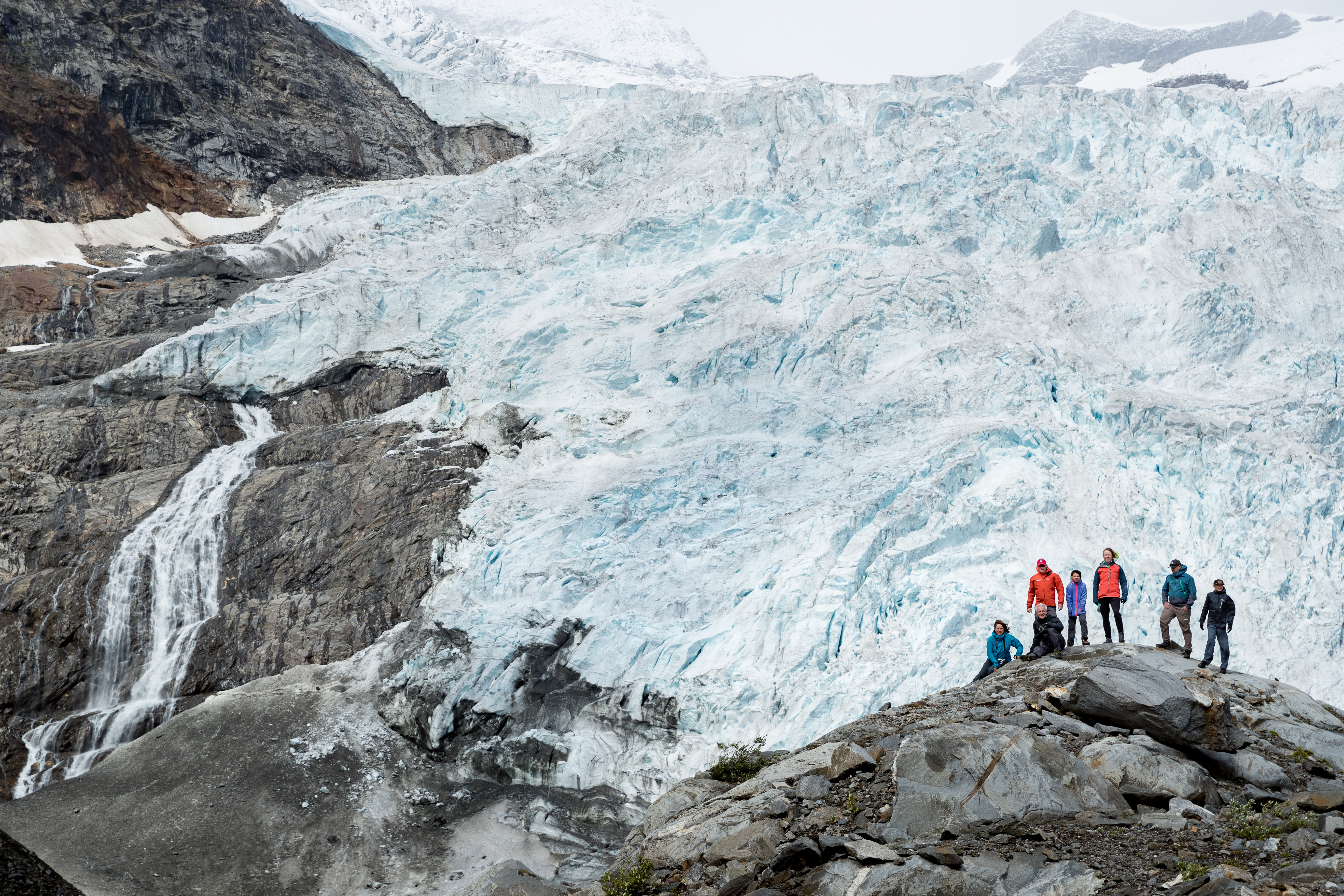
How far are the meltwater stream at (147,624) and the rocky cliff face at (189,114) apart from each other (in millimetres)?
18857

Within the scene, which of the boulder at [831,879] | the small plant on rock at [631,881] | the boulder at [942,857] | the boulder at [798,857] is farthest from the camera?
the small plant on rock at [631,881]

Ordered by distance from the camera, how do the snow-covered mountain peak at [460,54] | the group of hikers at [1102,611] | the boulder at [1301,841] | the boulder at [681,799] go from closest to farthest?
1. the boulder at [1301,841]
2. the boulder at [681,799]
3. the group of hikers at [1102,611]
4. the snow-covered mountain peak at [460,54]

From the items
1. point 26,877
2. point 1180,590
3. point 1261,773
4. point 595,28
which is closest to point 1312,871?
point 1261,773

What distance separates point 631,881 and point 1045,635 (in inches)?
212

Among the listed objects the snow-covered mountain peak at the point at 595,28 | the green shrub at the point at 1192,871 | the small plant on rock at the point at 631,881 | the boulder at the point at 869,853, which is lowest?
the small plant on rock at the point at 631,881

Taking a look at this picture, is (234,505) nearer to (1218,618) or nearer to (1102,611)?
(1102,611)

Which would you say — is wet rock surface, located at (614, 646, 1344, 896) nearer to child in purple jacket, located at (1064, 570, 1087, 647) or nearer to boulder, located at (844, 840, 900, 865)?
boulder, located at (844, 840, 900, 865)

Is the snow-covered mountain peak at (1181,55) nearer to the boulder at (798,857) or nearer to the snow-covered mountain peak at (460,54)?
the snow-covered mountain peak at (460,54)

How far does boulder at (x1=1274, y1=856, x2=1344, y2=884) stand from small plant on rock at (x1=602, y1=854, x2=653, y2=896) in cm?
424

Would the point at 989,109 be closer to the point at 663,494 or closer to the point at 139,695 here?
Answer: the point at 663,494

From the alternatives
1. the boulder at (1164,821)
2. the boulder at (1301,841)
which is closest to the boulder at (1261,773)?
the boulder at (1164,821)

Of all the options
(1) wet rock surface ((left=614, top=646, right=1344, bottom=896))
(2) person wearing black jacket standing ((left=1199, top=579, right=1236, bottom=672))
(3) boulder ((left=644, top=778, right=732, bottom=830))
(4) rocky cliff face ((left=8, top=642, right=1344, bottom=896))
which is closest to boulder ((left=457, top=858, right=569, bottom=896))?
(4) rocky cliff face ((left=8, top=642, right=1344, bottom=896))

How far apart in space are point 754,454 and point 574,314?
6.98 meters

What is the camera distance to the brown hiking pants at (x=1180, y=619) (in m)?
9.54
